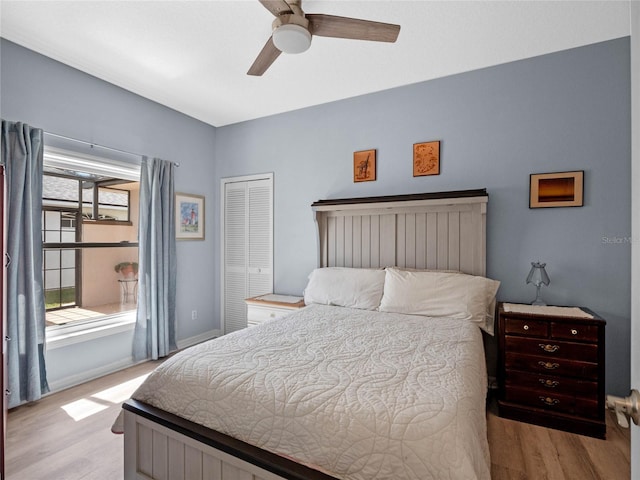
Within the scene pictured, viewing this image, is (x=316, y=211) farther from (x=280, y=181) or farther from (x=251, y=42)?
(x=251, y=42)

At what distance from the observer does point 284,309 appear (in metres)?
3.20

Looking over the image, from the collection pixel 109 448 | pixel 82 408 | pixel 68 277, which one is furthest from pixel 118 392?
pixel 68 277

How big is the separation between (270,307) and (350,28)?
2.51 metres

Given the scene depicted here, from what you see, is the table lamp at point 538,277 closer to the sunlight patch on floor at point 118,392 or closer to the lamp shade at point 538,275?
the lamp shade at point 538,275

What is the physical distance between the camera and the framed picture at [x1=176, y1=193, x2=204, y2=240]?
3.80 m

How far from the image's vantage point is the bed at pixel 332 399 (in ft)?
3.53

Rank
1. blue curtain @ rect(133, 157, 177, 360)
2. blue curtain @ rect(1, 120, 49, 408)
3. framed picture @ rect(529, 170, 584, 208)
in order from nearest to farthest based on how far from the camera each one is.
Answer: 1. blue curtain @ rect(1, 120, 49, 408)
2. framed picture @ rect(529, 170, 584, 208)
3. blue curtain @ rect(133, 157, 177, 360)

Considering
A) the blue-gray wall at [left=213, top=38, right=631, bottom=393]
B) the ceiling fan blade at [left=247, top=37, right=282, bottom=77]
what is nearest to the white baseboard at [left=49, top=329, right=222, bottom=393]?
the blue-gray wall at [left=213, top=38, right=631, bottom=393]

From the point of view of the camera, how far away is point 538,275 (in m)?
2.50

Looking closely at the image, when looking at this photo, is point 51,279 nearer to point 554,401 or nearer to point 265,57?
point 265,57

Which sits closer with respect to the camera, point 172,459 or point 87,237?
point 172,459

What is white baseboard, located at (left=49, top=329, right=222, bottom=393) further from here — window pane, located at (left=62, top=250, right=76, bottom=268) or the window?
window pane, located at (left=62, top=250, right=76, bottom=268)

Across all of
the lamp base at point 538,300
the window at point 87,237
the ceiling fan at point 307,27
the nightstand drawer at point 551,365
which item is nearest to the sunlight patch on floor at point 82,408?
the window at point 87,237

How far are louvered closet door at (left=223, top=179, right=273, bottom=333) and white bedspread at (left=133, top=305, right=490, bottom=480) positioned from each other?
2069 millimetres
